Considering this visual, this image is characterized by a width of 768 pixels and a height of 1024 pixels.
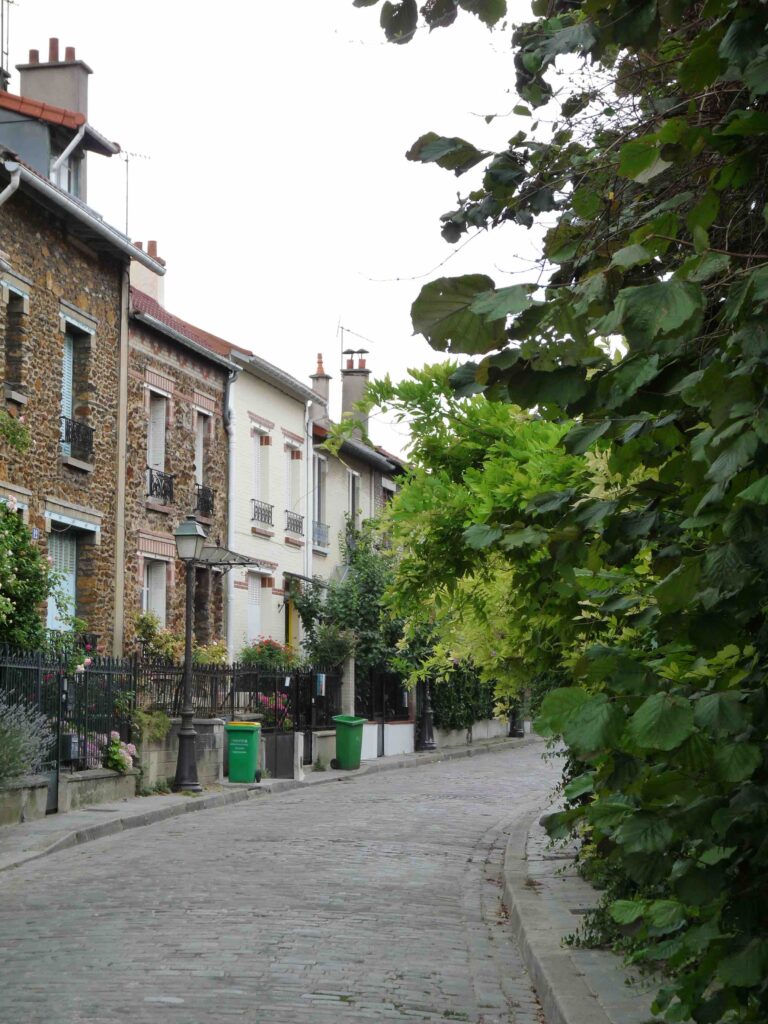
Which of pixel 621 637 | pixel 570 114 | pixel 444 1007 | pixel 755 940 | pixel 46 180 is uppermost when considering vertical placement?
pixel 46 180

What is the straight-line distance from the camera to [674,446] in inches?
142

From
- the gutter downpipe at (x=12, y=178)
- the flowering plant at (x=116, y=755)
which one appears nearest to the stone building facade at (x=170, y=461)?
the flowering plant at (x=116, y=755)

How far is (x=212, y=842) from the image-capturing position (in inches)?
542

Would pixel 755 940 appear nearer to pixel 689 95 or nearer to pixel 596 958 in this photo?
pixel 689 95

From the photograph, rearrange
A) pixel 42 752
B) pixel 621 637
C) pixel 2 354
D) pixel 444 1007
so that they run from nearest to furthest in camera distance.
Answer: pixel 621 637
pixel 444 1007
pixel 42 752
pixel 2 354

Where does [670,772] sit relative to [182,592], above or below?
below

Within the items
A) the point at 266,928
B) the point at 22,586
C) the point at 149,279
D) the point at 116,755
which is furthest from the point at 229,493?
the point at 266,928

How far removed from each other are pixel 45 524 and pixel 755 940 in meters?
18.0

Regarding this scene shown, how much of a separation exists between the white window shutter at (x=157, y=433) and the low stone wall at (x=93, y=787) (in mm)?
7616

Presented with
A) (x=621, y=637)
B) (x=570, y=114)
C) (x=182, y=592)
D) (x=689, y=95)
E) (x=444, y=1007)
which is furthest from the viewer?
(x=182, y=592)

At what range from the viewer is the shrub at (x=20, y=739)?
14.1 metres

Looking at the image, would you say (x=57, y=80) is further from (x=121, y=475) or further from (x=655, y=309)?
(x=655, y=309)

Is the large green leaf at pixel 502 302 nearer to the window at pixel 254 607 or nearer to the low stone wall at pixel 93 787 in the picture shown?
the low stone wall at pixel 93 787

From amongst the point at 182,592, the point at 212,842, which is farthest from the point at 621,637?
the point at 182,592
